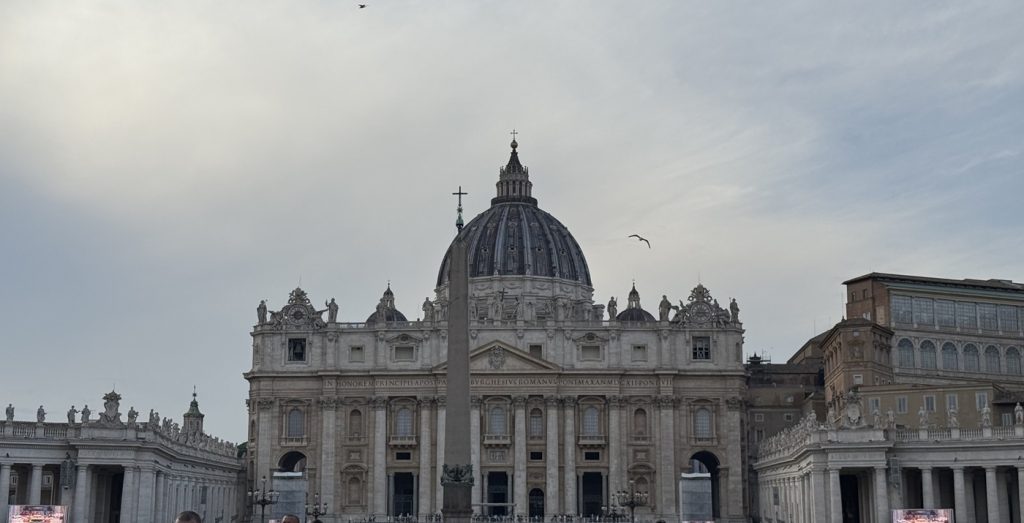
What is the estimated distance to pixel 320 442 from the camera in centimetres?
11919

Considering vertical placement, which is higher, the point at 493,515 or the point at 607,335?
the point at 607,335

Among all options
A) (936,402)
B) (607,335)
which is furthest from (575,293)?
(936,402)

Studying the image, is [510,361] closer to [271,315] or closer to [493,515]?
[493,515]

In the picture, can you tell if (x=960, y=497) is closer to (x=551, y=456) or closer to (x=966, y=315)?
(x=966, y=315)

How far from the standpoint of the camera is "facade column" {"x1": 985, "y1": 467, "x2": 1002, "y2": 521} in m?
72.9

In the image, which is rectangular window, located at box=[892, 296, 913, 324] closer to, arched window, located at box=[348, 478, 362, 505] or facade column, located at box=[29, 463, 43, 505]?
arched window, located at box=[348, 478, 362, 505]

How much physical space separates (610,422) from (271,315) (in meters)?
29.5

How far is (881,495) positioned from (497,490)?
158 ft

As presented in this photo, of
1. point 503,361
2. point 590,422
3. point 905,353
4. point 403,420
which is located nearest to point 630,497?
point 590,422

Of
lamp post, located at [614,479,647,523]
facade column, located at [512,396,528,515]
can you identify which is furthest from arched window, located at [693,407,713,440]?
facade column, located at [512,396,528,515]

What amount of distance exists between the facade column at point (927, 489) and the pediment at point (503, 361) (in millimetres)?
45642

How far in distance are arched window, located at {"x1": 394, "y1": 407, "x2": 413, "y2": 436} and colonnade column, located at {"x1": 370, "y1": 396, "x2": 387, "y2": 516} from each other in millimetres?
1076

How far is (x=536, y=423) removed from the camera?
118875 millimetres

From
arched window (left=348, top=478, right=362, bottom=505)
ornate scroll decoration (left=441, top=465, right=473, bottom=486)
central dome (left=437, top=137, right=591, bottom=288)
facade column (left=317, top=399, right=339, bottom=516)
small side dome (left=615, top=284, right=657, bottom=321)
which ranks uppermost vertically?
central dome (left=437, top=137, right=591, bottom=288)
